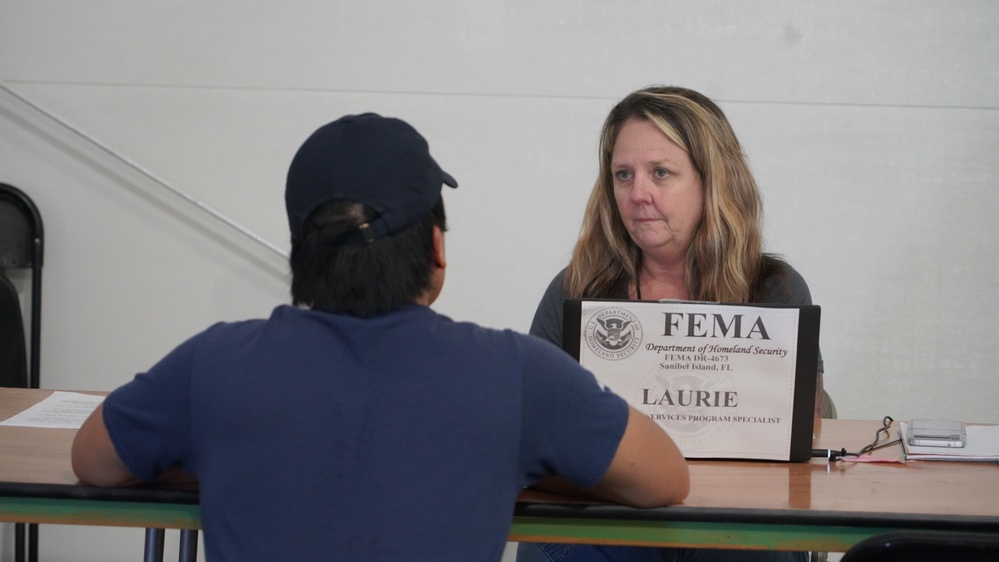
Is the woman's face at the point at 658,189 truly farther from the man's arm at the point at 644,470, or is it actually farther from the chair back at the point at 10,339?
the chair back at the point at 10,339

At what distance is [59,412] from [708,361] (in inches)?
41.7

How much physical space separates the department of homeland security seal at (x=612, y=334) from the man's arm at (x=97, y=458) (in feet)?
2.05

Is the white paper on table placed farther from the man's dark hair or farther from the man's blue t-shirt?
the man's dark hair

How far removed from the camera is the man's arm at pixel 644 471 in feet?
3.48

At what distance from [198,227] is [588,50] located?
49.0 inches

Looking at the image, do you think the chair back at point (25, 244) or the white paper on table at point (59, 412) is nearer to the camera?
the white paper on table at point (59, 412)

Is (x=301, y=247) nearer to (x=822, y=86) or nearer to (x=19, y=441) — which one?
(x=19, y=441)

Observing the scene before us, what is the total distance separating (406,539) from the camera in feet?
3.15

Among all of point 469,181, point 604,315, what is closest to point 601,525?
point 604,315

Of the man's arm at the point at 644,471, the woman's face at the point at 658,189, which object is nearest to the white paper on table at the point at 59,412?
the man's arm at the point at 644,471

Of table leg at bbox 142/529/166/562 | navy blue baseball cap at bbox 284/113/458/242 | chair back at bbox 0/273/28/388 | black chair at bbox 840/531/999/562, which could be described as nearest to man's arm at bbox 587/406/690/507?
black chair at bbox 840/531/999/562

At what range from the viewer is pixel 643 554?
4.79 ft

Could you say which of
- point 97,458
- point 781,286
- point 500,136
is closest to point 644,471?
point 97,458

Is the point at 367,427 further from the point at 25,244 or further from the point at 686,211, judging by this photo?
the point at 25,244
